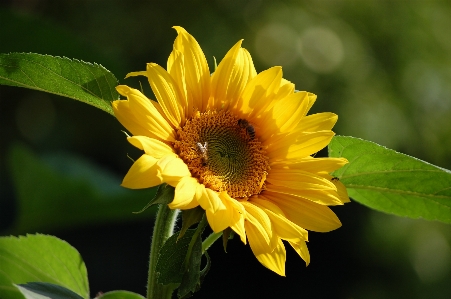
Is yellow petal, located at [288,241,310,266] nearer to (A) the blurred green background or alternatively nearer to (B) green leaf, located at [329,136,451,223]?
(B) green leaf, located at [329,136,451,223]

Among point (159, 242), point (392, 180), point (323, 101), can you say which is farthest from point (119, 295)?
point (323, 101)

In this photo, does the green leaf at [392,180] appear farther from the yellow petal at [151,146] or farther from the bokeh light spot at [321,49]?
the bokeh light spot at [321,49]

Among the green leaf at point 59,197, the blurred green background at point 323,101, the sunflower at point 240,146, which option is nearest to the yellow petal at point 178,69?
the sunflower at point 240,146

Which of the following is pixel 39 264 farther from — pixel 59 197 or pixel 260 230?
pixel 59 197

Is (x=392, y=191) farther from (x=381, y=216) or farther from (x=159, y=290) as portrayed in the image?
(x=381, y=216)

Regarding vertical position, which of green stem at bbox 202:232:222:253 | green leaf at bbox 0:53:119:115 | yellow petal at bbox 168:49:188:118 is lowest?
green stem at bbox 202:232:222:253

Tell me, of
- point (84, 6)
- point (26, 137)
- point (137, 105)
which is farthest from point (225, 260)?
point (137, 105)

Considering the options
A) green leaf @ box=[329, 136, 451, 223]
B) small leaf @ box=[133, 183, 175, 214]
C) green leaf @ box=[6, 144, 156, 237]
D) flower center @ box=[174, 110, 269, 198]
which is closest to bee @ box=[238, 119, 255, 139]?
flower center @ box=[174, 110, 269, 198]
